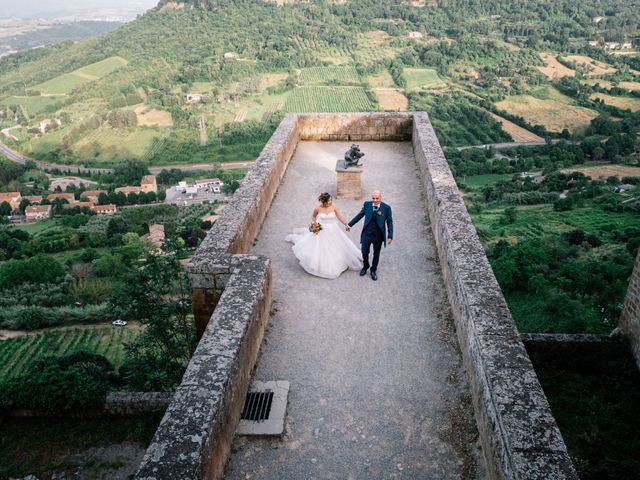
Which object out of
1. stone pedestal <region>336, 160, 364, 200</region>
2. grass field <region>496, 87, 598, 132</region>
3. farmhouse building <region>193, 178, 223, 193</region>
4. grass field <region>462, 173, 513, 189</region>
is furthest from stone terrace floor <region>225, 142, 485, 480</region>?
grass field <region>496, 87, 598, 132</region>

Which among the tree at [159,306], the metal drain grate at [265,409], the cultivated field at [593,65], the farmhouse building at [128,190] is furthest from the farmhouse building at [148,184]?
the cultivated field at [593,65]

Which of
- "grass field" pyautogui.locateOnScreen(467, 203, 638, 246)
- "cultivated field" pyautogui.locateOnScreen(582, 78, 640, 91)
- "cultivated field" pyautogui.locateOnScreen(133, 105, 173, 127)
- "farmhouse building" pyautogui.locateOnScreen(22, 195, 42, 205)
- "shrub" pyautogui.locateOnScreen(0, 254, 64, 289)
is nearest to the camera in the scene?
"grass field" pyautogui.locateOnScreen(467, 203, 638, 246)

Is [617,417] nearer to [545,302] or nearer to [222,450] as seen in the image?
[222,450]

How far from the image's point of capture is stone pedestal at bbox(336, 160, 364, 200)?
29.6 feet

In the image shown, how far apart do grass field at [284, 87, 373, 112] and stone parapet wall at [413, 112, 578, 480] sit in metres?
85.1

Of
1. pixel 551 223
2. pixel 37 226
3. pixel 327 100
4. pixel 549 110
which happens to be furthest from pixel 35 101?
pixel 551 223

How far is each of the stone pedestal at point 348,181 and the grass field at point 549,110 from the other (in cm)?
8071

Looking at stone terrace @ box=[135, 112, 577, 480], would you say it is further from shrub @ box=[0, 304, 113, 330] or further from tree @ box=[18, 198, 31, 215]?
tree @ box=[18, 198, 31, 215]

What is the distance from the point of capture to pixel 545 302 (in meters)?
24.2

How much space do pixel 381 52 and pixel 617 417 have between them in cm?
12149

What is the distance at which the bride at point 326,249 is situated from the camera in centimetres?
679

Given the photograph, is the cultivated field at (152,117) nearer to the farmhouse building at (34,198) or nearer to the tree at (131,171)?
the tree at (131,171)

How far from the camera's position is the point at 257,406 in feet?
15.1

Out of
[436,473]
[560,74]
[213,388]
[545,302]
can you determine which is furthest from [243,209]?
[560,74]
